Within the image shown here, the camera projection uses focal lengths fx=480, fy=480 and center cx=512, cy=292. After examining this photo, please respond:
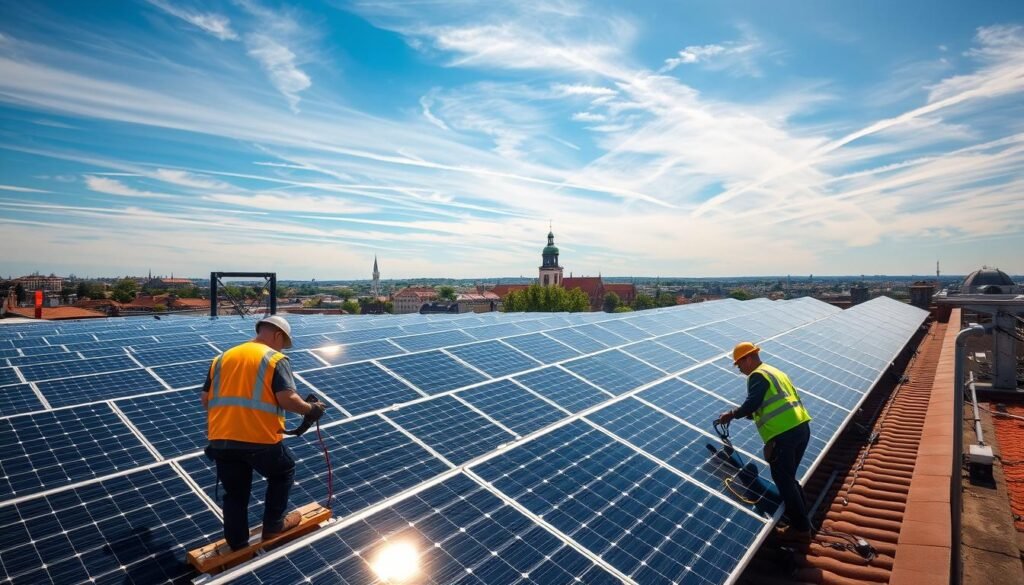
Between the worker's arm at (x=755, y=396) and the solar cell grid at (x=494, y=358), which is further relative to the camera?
the solar cell grid at (x=494, y=358)

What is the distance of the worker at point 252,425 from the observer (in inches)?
168

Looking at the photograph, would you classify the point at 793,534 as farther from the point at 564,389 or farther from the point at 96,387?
the point at 96,387

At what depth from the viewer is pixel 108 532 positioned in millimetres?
4105

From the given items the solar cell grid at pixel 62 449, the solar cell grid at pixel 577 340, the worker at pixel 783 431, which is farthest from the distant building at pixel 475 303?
the worker at pixel 783 431

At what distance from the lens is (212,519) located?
4.48 metres

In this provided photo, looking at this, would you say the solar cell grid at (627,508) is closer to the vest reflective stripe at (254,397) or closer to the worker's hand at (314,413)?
the worker's hand at (314,413)

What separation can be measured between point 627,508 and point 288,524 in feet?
11.0

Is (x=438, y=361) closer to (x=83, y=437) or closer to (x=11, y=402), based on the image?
(x=83, y=437)

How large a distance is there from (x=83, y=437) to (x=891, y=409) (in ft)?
54.6

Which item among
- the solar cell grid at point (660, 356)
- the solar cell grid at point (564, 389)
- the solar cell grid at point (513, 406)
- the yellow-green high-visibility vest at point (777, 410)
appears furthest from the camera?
the solar cell grid at point (660, 356)

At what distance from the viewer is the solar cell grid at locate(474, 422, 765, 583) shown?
447cm

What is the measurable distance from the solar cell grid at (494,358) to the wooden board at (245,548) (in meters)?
4.50

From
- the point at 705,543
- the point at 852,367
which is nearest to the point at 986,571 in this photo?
the point at 705,543

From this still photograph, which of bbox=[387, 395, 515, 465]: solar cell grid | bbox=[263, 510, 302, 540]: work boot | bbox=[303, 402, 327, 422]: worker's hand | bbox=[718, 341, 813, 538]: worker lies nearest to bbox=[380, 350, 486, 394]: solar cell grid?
bbox=[387, 395, 515, 465]: solar cell grid
